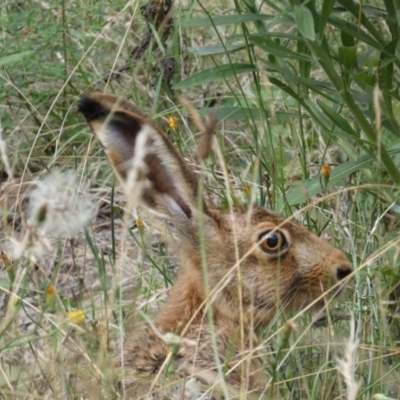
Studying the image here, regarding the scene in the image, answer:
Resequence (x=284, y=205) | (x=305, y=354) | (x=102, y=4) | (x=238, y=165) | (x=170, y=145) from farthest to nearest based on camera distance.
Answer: (x=238, y=165) → (x=102, y=4) → (x=284, y=205) → (x=305, y=354) → (x=170, y=145)


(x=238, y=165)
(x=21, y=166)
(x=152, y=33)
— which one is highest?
(x=152, y=33)

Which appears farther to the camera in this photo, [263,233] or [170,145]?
[263,233]

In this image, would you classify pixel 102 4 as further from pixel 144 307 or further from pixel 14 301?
pixel 14 301

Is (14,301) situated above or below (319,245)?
above

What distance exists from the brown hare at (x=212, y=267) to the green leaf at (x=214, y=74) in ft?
2.01

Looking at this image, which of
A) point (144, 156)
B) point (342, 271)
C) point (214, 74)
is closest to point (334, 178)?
point (342, 271)

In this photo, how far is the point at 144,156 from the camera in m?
4.15

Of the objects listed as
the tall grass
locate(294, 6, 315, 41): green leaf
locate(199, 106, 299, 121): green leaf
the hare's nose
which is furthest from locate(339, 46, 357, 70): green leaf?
the hare's nose

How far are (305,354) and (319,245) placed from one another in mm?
459

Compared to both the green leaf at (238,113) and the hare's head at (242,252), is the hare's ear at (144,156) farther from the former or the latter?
the green leaf at (238,113)

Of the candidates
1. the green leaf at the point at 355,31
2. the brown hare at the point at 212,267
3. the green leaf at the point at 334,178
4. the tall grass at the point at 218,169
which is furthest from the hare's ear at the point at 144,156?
the green leaf at the point at 355,31

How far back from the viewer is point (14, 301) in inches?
131

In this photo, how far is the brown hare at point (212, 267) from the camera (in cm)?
404

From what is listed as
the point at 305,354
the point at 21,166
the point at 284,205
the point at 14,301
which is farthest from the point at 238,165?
the point at 14,301
